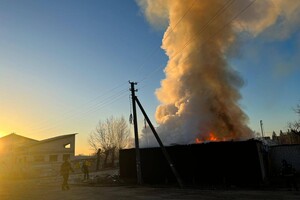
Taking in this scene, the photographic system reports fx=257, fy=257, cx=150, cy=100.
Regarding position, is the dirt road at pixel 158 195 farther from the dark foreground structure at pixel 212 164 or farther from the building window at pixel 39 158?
the building window at pixel 39 158

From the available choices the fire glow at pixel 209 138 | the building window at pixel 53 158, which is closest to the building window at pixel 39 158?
the building window at pixel 53 158

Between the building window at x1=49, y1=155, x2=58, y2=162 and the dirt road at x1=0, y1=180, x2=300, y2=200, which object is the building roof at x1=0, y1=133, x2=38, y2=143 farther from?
the dirt road at x1=0, y1=180, x2=300, y2=200

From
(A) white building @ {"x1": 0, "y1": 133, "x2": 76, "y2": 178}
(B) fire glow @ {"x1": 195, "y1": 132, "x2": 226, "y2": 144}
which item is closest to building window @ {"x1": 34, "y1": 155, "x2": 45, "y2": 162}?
(A) white building @ {"x1": 0, "y1": 133, "x2": 76, "y2": 178}

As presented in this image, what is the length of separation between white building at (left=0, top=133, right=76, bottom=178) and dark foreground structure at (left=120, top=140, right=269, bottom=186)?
932 inches

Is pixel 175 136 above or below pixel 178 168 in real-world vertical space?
above

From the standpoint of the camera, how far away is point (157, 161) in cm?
2078

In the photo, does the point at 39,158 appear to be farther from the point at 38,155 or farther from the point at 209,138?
the point at 209,138

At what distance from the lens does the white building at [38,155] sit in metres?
41.0

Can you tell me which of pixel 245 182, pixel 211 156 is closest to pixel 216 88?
pixel 211 156

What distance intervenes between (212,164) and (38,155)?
34.2 meters

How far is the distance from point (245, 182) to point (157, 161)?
22.8ft

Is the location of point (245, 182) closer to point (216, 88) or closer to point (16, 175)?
point (216, 88)

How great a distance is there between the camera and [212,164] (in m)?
18.2

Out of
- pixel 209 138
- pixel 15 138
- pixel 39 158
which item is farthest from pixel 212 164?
pixel 15 138
